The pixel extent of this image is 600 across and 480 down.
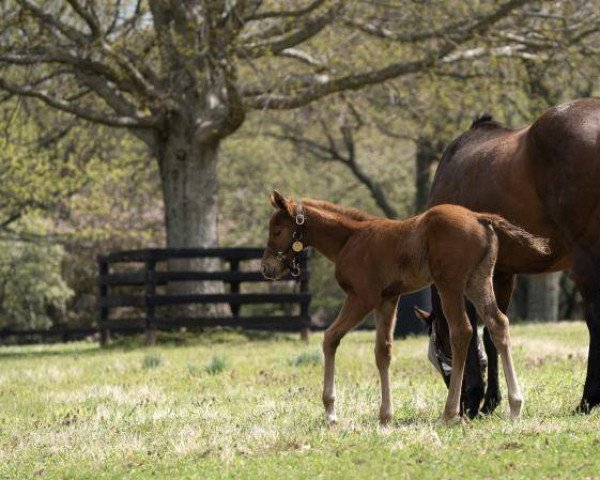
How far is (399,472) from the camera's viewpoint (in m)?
6.67

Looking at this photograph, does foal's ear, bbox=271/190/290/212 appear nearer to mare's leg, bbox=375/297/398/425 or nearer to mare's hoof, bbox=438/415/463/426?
mare's leg, bbox=375/297/398/425

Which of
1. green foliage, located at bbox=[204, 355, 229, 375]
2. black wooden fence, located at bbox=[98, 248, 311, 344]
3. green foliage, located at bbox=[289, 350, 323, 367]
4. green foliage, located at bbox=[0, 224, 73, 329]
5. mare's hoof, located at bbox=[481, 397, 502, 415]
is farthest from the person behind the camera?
green foliage, located at bbox=[0, 224, 73, 329]

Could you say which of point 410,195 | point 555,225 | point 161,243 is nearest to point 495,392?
point 555,225

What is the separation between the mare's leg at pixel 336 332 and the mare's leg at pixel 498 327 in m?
0.77

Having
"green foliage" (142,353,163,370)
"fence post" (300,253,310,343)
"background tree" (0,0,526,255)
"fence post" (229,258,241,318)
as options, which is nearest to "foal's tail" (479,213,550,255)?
"green foliage" (142,353,163,370)

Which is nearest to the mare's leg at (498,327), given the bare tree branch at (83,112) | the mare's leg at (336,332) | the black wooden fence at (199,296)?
the mare's leg at (336,332)

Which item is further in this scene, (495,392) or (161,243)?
(161,243)

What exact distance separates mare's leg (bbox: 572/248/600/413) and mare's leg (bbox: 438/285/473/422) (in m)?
0.85

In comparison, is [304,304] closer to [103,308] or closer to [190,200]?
[190,200]

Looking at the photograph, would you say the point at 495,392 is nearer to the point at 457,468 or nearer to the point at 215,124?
the point at 457,468

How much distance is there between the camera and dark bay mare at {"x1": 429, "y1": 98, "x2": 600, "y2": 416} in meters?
8.20

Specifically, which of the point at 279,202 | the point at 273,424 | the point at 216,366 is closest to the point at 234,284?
the point at 216,366

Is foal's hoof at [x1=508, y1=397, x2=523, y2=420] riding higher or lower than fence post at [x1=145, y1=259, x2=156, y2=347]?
lower

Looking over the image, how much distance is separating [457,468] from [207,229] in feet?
49.5
